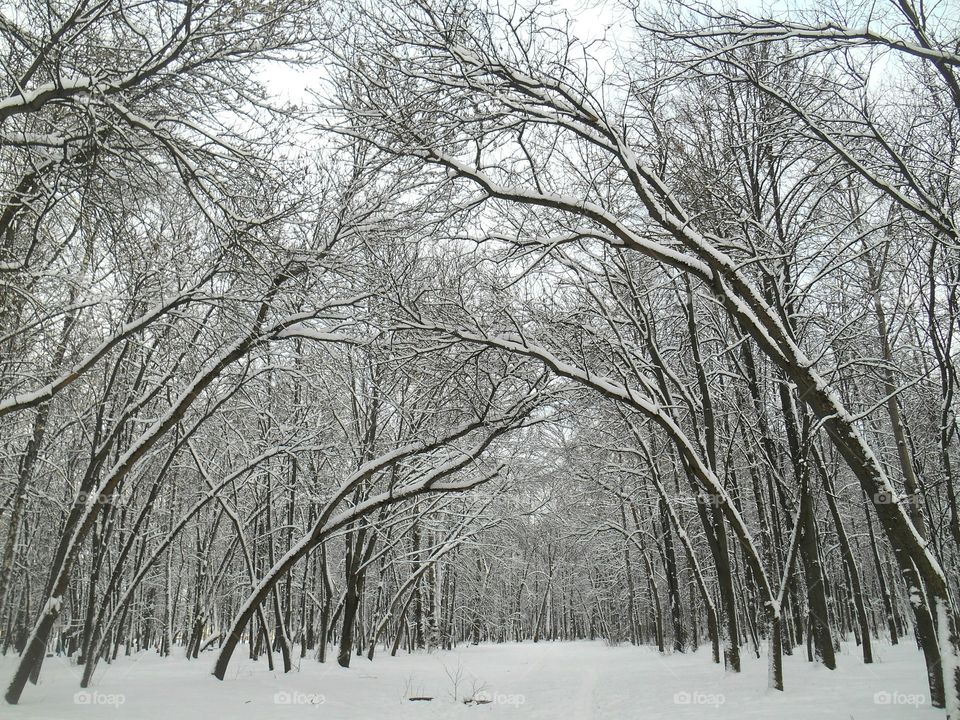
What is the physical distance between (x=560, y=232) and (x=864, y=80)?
4100 mm

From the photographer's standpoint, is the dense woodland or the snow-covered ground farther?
the snow-covered ground

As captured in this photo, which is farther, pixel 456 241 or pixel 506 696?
pixel 506 696

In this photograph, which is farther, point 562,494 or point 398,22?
point 562,494

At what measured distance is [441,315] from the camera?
10148 millimetres

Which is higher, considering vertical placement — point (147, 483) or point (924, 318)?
point (924, 318)

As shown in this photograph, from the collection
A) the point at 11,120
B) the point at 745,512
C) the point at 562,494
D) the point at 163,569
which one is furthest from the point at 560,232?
the point at 163,569

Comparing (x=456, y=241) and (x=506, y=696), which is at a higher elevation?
(x=456, y=241)

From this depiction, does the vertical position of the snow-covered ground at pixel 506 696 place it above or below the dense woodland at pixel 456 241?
A: below

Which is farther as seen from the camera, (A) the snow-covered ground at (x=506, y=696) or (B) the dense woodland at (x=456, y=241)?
(A) the snow-covered ground at (x=506, y=696)

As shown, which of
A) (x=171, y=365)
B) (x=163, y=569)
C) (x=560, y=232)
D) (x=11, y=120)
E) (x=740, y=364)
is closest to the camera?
(x=11, y=120)

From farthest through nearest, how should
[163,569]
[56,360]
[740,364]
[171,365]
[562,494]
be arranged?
[163,569]
[562,494]
[740,364]
[171,365]
[56,360]

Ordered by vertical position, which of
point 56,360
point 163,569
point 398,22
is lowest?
point 163,569

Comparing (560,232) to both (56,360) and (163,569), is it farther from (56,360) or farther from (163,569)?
(163,569)

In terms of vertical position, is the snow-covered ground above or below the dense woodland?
below
